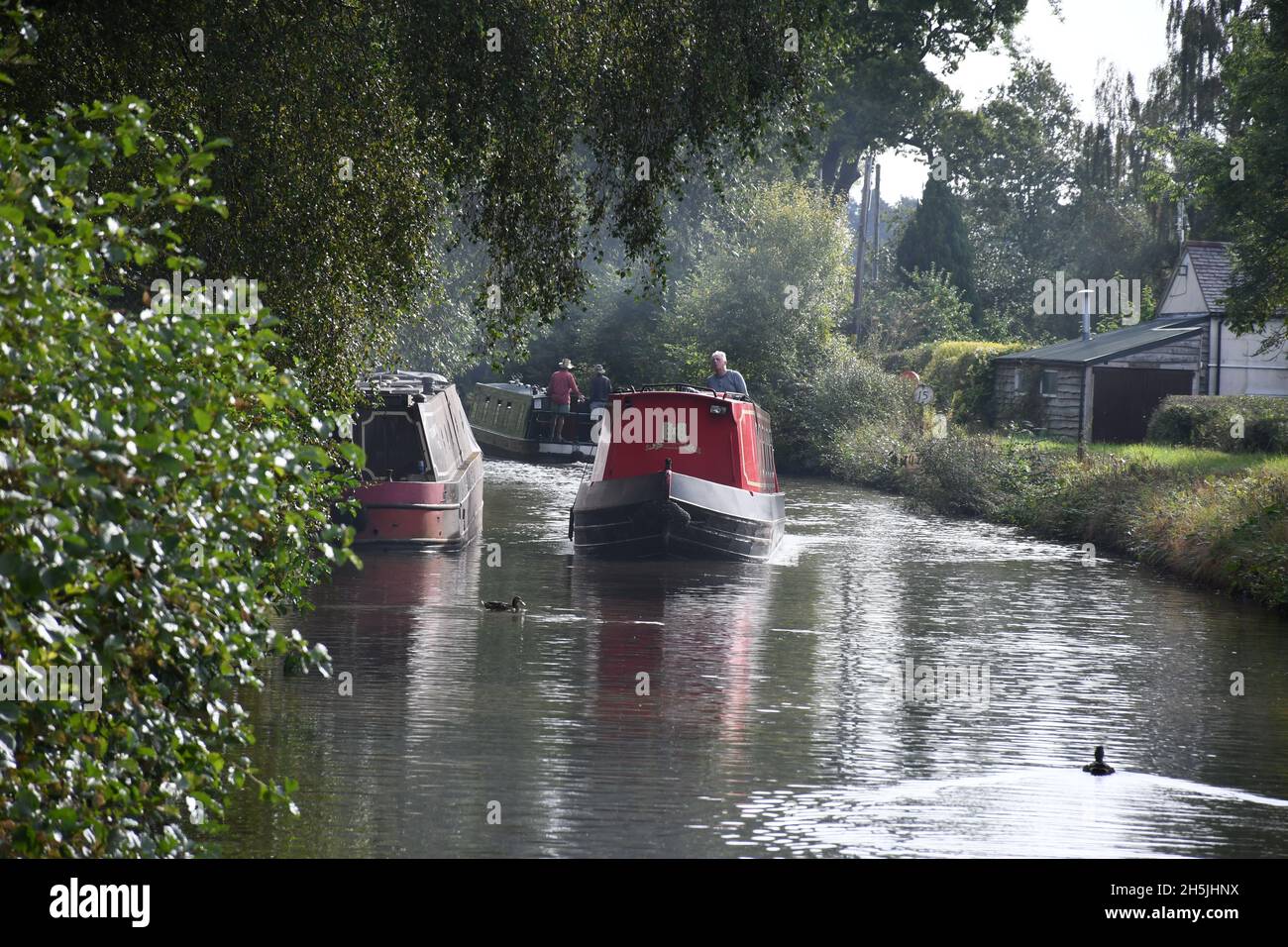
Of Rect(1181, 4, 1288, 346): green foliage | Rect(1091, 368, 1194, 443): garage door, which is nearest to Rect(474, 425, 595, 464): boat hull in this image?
Rect(1091, 368, 1194, 443): garage door

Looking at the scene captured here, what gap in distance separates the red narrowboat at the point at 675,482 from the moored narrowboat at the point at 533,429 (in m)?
15.8

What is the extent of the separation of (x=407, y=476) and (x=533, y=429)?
17.6 metres

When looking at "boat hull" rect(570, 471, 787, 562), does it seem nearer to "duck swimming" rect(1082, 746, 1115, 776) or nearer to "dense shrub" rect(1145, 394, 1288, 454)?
"duck swimming" rect(1082, 746, 1115, 776)

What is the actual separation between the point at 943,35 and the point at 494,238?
38867 millimetres

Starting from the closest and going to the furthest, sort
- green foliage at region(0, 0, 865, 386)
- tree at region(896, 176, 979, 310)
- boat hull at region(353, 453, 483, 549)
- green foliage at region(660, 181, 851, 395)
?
1. green foliage at region(0, 0, 865, 386)
2. boat hull at region(353, 453, 483, 549)
3. green foliage at region(660, 181, 851, 395)
4. tree at region(896, 176, 979, 310)

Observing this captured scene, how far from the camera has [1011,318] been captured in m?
54.1

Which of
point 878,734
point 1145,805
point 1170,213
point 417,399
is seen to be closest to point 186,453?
point 1145,805

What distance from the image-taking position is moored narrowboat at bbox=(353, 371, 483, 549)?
1870 cm

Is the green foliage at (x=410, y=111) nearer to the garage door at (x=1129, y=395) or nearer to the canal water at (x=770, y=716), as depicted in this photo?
the canal water at (x=770, y=716)

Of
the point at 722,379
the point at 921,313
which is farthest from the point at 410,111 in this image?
the point at 921,313

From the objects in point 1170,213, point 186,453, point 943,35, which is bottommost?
point 186,453

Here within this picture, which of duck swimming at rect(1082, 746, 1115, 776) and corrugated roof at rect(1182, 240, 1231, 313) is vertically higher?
corrugated roof at rect(1182, 240, 1231, 313)

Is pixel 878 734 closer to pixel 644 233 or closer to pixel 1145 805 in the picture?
pixel 1145 805

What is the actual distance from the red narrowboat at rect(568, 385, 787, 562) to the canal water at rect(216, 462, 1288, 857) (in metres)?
0.41
